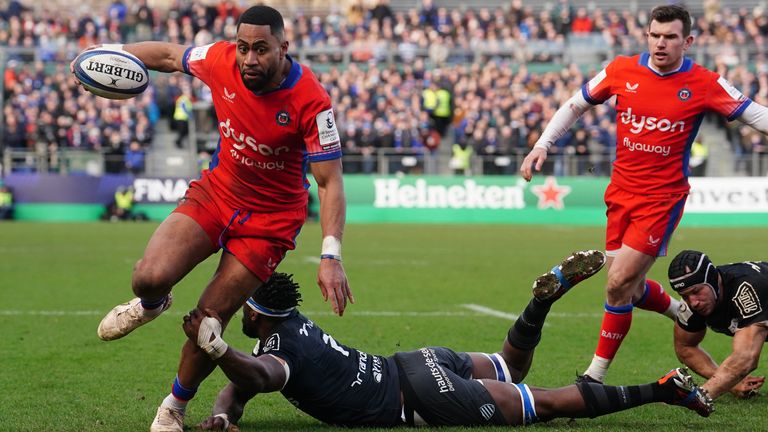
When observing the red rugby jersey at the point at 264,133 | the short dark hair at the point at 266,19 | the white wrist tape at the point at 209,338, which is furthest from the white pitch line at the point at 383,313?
the white wrist tape at the point at 209,338

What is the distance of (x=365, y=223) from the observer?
2905cm

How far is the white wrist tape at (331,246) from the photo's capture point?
20.3ft

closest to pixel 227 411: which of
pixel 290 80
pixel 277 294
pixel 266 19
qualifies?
pixel 277 294

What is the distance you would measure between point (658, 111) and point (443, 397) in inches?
117

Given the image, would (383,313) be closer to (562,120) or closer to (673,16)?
(562,120)

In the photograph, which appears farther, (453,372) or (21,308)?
(21,308)

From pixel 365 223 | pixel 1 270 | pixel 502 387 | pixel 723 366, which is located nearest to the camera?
pixel 502 387

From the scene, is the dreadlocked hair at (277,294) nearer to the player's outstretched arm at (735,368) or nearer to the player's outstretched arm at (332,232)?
the player's outstretched arm at (332,232)

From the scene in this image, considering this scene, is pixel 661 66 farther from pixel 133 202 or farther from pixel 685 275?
pixel 133 202

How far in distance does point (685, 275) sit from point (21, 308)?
7.70m

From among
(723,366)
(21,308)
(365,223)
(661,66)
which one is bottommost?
(365,223)

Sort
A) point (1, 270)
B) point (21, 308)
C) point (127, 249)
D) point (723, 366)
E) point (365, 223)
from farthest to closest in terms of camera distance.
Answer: point (365, 223)
point (127, 249)
point (1, 270)
point (21, 308)
point (723, 366)

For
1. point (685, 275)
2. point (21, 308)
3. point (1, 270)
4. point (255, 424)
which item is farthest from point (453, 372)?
point (1, 270)

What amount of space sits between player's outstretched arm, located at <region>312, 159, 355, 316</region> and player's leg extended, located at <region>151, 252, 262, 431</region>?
0.55 m
